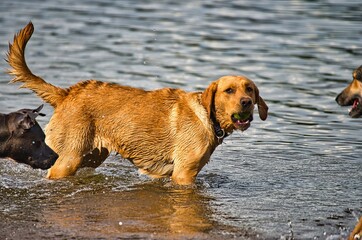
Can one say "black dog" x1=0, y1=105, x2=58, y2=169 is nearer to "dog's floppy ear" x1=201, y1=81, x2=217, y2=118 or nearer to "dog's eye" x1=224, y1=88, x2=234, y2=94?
"dog's floppy ear" x1=201, y1=81, x2=217, y2=118

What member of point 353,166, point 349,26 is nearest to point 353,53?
point 349,26

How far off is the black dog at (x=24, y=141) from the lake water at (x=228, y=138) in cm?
41

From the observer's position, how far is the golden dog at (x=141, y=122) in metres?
9.21

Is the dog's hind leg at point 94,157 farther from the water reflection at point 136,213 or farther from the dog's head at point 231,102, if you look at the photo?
the dog's head at point 231,102

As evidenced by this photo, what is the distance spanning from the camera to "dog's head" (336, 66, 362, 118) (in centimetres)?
912

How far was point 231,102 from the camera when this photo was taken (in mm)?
9078

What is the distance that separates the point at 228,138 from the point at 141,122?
2563mm

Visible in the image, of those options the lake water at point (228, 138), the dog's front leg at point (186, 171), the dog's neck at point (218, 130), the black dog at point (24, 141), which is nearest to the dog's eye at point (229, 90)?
the dog's neck at point (218, 130)

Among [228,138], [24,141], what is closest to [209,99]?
[24,141]

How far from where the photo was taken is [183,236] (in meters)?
7.98

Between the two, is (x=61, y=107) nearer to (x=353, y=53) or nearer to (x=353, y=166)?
(x=353, y=166)

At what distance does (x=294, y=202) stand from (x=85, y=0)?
14115mm

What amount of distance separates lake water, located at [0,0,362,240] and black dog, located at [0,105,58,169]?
0.41 meters

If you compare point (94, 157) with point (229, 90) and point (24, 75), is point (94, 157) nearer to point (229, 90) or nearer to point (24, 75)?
point (24, 75)
